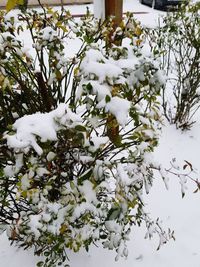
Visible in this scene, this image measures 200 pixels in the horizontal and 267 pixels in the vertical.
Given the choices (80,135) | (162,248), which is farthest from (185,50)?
(80,135)

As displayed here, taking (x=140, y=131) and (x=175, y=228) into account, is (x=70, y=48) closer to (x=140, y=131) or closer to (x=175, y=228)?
(x=175, y=228)

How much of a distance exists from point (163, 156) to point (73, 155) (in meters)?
2.04

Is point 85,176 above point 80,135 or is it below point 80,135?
below

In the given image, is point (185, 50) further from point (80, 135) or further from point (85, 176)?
point (80, 135)

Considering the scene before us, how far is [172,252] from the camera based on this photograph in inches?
98.0

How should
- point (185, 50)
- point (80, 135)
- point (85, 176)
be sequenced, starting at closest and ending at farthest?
point (80, 135) < point (85, 176) < point (185, 50)

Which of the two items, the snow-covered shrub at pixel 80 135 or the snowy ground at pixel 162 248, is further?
the snowy ground at pixel 162 248

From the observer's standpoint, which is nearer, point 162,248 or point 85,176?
point 85,176

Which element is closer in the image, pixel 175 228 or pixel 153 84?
pixel 153 84

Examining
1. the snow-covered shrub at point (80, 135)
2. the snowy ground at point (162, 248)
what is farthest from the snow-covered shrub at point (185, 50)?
the snow-covered shrub at point (80, 135)

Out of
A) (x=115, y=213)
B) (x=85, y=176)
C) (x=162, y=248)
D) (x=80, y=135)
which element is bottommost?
(x=162, y=248)

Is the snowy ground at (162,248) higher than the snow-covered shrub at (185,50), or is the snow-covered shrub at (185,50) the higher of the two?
the snow-covered shrub at (185,50)

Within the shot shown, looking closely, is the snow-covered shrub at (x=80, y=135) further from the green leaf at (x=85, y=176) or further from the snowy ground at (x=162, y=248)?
the snowy ground at (x=162, y=248)

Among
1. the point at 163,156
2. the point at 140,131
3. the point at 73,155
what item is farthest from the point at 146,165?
the point at 163,156
